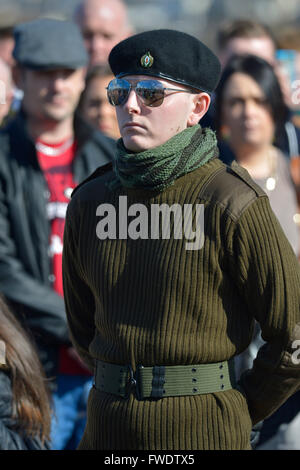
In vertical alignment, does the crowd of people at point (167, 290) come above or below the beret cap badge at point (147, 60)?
below

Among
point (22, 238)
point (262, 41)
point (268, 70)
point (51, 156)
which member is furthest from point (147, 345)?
point (262, 41)

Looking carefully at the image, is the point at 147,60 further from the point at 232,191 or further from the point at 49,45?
the point at 49,45

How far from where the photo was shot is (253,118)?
4.70m

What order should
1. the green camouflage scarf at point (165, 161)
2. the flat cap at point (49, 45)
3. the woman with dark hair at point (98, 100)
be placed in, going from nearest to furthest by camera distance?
the green camouflage scarf at point (165, 161)
the flat cap at point (49, 45)
the woman with dark hair at point (98, 100)

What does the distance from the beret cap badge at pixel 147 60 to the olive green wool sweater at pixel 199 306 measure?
1.09 ft

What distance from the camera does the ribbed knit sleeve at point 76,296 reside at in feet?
10.1

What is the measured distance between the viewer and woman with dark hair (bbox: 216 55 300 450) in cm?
445

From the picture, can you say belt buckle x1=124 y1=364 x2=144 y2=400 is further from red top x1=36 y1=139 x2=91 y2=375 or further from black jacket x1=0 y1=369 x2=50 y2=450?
red top x1=36 y1=139 x2=91 y2=375

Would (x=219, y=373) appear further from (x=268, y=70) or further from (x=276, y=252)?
(x=268, y=70)

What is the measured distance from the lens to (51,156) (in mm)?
4586

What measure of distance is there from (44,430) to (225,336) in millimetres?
1198

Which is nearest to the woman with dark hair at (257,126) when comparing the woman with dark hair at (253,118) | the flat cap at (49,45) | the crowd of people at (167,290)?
the woman with dark hair at (253,118)

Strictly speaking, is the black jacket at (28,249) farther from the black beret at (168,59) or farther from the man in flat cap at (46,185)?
the black beret at (168,59)
